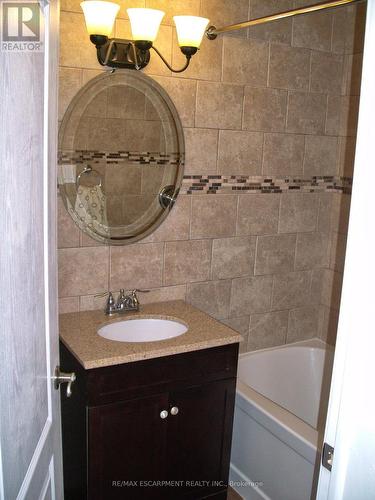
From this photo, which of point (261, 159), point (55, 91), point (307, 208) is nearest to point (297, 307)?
point (307, 208)

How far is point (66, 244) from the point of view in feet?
8.12

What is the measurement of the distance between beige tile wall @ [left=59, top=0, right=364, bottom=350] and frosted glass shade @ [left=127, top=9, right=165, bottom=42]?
5.6 inches

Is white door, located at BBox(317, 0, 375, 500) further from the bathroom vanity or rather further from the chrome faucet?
the chrome faucet

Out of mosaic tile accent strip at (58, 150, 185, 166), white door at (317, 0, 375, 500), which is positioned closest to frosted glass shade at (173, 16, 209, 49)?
mosaic tile accent strip at (58, 150, 185, 166)

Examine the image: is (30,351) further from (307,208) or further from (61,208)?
(307,208)

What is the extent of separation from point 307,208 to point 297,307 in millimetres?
621

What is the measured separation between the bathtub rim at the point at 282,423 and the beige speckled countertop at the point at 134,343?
442mm

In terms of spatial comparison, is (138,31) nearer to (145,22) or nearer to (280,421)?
(145,22)

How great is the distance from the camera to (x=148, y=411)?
7.45ft

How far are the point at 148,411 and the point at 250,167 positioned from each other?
142cm

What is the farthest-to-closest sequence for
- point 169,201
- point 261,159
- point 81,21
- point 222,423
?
point 261,159
point 169,201
point 222,423
point 81,21

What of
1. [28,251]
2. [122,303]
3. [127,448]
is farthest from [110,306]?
[28,251]

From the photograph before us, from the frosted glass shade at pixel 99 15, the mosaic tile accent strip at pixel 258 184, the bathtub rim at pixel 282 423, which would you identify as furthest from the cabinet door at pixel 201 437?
the frosted glass shade at pixel 99 15

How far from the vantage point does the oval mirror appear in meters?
2.43
